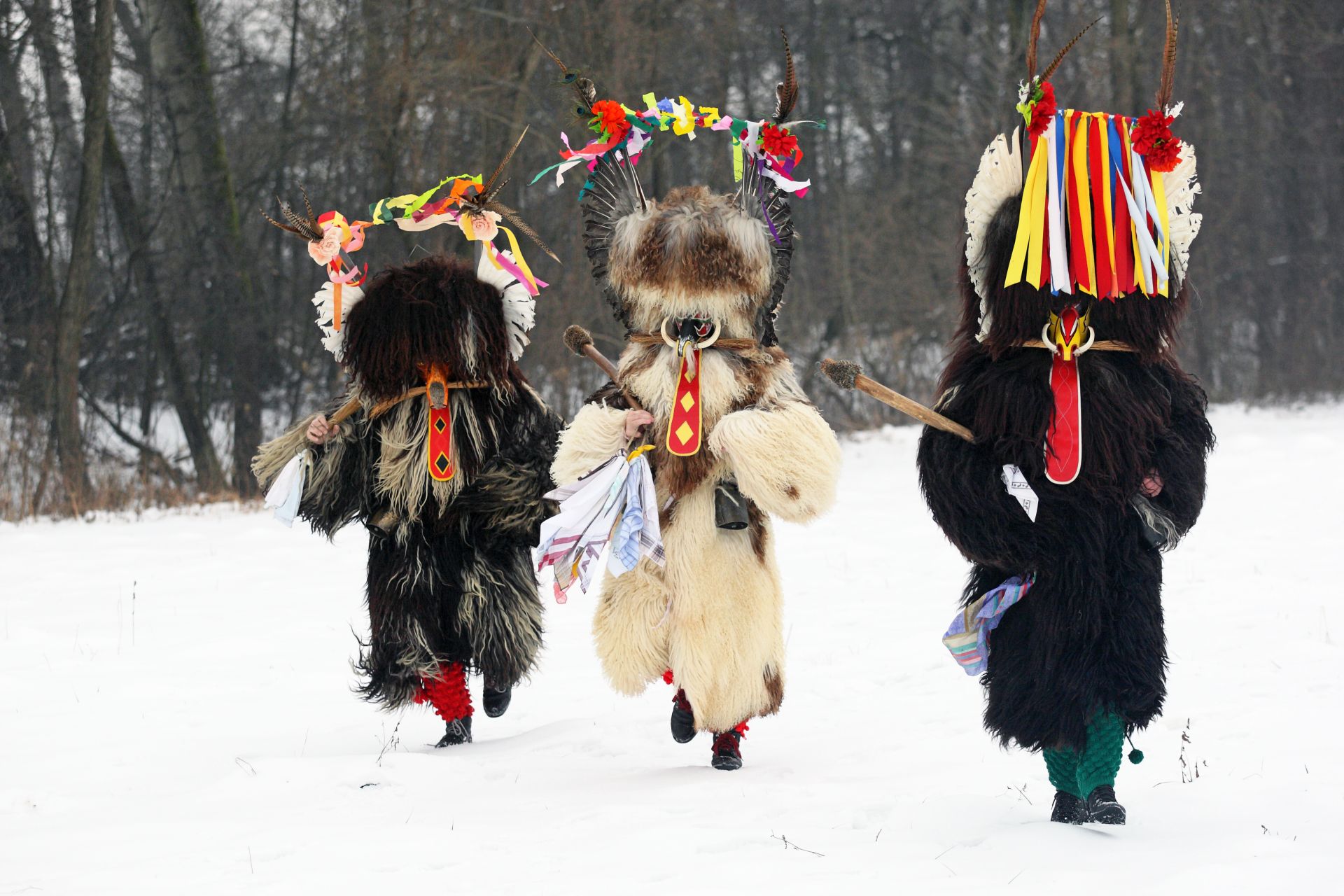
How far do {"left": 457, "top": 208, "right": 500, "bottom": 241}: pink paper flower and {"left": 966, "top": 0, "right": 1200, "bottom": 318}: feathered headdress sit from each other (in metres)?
2.10

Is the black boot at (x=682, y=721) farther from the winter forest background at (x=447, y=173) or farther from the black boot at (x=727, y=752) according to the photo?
the winter forest background at (x=447, y=173)

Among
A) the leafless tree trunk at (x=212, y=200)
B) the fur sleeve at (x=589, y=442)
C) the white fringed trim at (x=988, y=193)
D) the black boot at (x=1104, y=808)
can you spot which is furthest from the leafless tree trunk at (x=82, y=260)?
the black boot at (x=1104, y=808)

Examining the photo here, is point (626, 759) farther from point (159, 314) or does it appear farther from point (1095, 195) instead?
point (159, 314)

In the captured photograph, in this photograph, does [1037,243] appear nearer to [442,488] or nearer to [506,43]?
[442,488]

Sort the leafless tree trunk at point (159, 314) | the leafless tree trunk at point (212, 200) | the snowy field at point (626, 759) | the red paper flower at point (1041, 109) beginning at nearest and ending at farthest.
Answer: the snowy field at point (626, 759) → the red paper flower at point (1041, 109) → the leafless tree trunk at point (212, 200) → the leafless tree trunk at point (159, 314)

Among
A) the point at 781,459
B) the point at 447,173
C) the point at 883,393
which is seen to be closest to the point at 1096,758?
the point at 883,393

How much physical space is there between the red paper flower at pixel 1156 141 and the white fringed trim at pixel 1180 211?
0.08 m

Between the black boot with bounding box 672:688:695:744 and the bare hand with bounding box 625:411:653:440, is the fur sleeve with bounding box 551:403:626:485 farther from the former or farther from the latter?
the black boot with bounding box 672:688:695:744

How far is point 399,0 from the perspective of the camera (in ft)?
41.3

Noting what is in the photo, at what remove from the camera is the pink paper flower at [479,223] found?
5.31 m

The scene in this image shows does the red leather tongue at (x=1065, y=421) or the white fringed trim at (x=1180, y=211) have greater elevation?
the white fringed trim at (x=1180, y=211)

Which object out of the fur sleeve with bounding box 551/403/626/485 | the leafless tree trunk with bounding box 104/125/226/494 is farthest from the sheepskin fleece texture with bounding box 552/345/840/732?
the leafless tree trunk with bounding box 104/125/226/494

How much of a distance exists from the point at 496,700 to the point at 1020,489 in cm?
254

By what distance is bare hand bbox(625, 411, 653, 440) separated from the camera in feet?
15.6
